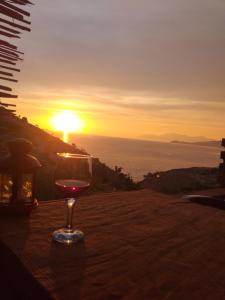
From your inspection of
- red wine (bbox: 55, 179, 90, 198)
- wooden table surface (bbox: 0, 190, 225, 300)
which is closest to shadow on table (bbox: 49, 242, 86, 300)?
wooden table surface (bbox: 0, 190, 225, 300)

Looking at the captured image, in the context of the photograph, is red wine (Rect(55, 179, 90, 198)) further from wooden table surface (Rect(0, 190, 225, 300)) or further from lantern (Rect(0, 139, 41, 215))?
lantern (Rect(0, 139, 41, 215))

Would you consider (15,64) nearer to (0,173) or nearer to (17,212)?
(0,173)

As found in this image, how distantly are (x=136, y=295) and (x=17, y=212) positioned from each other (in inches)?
32.8

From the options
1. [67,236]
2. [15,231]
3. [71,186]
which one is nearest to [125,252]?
[67,236]

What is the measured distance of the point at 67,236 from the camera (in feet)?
4.35

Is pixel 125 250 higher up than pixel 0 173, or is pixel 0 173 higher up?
pixel 0 173

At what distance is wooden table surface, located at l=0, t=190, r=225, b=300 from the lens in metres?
1.00

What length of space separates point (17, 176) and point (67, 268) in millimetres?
724

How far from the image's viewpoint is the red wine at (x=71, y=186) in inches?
56.1

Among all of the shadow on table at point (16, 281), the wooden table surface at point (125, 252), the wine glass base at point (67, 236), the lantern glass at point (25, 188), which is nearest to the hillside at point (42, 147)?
the lantern glass at point (25, 188)

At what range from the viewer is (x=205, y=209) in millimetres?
2088

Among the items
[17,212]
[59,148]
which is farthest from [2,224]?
[59,148]

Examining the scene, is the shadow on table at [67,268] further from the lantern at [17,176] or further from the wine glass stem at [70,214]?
the lantern at [17,176]

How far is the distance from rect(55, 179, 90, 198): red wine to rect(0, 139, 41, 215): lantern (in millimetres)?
300
